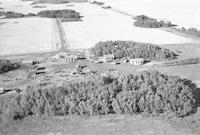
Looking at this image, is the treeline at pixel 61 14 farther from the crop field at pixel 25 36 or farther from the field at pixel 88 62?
the crop field at pixel 25 36

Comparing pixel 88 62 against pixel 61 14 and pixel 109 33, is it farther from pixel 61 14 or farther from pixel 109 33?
pixel 61 14

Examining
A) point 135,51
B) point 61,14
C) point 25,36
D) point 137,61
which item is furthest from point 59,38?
point 61,14

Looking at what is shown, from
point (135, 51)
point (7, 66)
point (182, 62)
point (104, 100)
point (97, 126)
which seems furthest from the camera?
point (135, 51)

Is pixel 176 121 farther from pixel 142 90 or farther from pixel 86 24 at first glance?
pixel 86 24

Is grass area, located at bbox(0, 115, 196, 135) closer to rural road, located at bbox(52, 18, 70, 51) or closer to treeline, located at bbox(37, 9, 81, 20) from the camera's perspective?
rural road, located at bbox(52, 18, 70, 51)

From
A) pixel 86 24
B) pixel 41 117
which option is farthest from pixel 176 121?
pixel 86 24

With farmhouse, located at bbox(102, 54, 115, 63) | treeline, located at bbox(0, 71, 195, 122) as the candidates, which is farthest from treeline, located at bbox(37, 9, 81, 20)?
treeline, located at bbox(0, 71, 195, 122)

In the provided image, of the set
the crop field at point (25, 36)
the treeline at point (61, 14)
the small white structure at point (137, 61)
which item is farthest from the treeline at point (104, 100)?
the treeline at point (61, 14)
